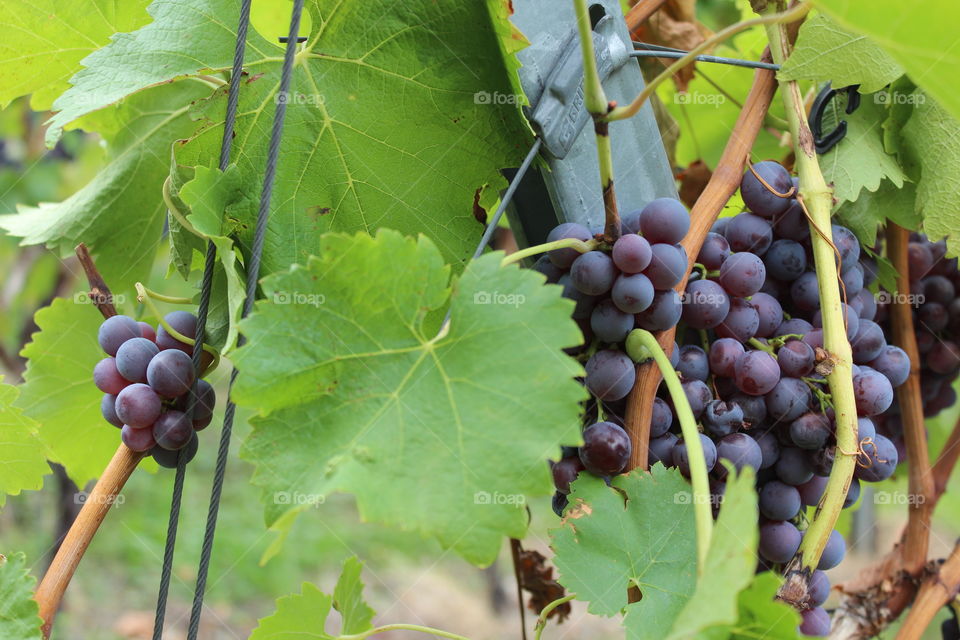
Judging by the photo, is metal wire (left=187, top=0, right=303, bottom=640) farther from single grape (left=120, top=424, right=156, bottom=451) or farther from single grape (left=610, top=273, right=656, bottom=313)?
single grape (left=610, top=273, right=656, bottom=313)

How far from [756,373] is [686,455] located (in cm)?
9

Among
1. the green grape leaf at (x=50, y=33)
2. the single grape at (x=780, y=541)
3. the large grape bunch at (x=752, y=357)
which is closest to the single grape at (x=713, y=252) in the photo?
the large grape bunch at (x=752, y=357)

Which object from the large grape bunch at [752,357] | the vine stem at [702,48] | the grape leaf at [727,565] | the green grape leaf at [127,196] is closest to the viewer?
the grape leaf at [727,565]

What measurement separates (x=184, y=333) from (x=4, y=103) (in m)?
0.34

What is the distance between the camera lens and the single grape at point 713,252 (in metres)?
0.69

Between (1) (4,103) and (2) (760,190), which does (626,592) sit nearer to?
(2) (760,190)

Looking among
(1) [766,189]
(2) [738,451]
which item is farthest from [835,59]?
(2) [738,451]

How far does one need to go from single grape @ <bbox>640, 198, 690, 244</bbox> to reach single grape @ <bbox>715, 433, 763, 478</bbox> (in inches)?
6.7

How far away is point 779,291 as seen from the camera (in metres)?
0.75

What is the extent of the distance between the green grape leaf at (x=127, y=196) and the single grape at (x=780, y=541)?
2.28 ft

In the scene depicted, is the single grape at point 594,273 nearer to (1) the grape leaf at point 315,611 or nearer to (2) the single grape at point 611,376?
(2) the single grape at point 611,376

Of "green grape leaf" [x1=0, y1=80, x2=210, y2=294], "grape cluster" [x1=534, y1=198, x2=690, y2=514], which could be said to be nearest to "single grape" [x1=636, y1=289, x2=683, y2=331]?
"grape cluster" [x1=534, y1=198, x2=690, y2=514]

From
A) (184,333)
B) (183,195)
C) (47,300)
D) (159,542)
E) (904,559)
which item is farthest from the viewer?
(159,542)

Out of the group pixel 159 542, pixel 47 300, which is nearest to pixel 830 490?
pixel 47 300
